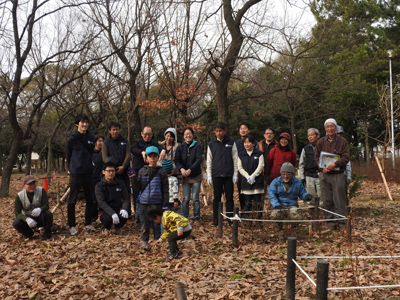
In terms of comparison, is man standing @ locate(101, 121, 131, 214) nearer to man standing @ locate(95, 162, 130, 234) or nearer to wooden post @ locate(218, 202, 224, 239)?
man standing @ locate(95, 162, 130, 234)

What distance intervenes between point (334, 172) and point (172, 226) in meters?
3.28

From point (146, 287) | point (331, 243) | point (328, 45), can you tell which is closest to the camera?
point (146, 287)

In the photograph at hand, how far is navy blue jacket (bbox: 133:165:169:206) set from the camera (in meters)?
6.00

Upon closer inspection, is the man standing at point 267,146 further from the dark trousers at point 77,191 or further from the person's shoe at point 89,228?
the person's shoe at point 89,228

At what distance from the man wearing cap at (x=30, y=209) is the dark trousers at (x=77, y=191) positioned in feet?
1.30

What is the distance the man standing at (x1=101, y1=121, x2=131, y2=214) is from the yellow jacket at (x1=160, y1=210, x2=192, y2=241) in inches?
94.9

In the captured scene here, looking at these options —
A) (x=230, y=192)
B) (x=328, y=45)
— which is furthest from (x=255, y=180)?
(x=328, y=45)

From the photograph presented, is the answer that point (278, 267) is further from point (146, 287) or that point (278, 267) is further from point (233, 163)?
point (233, 163)

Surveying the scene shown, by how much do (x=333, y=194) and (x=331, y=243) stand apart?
1091 mm

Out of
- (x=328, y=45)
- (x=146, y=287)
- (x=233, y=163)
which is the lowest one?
(x=146, y=287)

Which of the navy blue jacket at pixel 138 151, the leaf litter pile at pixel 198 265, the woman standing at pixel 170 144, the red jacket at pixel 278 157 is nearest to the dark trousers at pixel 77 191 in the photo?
the leaf litter pile at pixel 198 265

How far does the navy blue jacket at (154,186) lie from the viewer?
5996mm

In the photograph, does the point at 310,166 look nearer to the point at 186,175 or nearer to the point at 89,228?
the point at 186,175

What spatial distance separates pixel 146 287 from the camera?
4562mm
